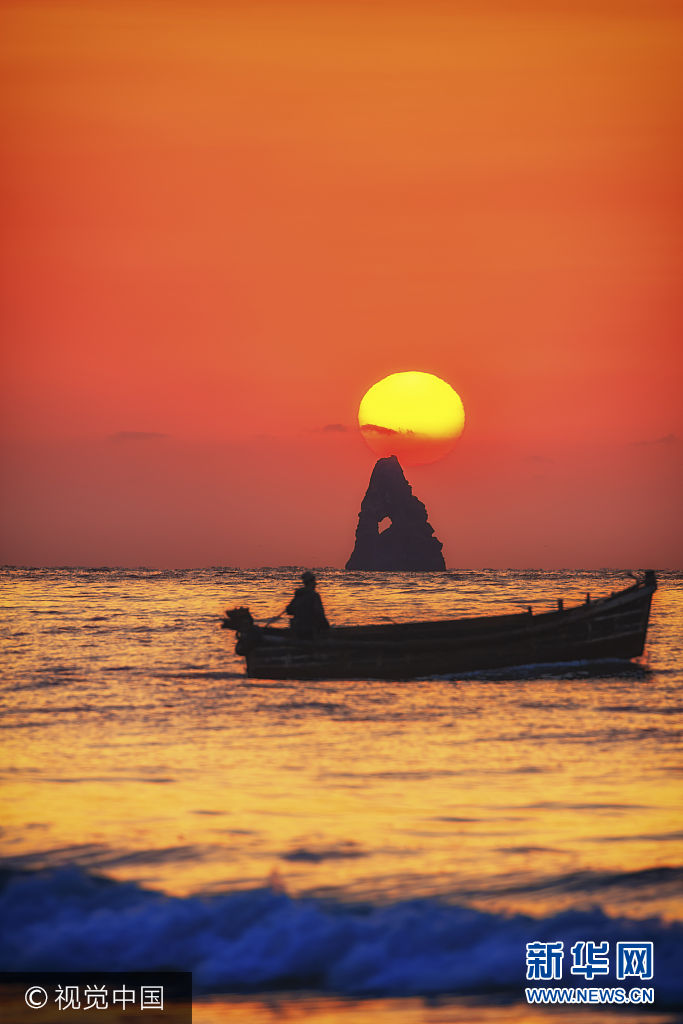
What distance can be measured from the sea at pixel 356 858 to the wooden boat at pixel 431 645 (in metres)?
4.97

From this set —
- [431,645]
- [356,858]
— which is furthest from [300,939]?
[431,645]

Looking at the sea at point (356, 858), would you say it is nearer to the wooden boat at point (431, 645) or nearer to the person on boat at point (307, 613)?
the person on boat at point (307, 613)

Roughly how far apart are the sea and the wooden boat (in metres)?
4.97

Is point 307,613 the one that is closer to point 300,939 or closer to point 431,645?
point 431,645

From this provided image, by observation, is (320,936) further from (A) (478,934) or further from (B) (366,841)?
(B) (366,841)

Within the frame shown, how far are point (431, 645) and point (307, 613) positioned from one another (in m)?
3.44

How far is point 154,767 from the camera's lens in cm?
1599

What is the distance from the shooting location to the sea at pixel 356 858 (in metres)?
8.64

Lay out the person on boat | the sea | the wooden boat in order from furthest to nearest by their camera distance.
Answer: the wooden boat < the person on boat < the sea

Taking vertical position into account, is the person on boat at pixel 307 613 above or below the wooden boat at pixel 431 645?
above

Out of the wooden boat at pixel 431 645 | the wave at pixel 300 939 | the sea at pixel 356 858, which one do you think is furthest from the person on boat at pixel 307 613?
the wave at pixel 300 939

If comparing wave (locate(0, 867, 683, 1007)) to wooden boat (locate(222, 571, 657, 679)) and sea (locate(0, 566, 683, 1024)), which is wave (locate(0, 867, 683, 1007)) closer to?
sea (locate(0, 566, 683, 1024))

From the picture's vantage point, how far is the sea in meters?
8.64

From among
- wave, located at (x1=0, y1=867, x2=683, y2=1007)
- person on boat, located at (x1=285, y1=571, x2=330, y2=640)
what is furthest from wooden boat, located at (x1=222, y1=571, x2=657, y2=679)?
wave, located at (x1=0, y1=867, x2=683, y2=1007)
